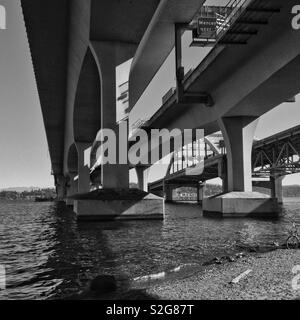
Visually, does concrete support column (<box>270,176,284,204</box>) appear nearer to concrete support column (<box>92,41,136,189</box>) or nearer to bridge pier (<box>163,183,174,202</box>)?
bridge pier (<box>163,183,174,202</box>)

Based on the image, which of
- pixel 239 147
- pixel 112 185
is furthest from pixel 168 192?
pixel 112 185

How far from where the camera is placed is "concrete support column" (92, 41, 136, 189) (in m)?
31.4

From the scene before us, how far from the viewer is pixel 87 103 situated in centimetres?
4688

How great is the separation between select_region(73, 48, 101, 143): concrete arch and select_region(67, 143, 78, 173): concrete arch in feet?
30.1

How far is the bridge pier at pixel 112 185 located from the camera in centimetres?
2992

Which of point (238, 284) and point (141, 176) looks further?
point (141, 176)

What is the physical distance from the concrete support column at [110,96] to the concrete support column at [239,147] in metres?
11.7

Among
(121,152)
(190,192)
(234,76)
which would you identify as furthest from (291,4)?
(190,192)

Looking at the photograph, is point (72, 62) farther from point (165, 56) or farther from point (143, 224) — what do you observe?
point (143, 224)

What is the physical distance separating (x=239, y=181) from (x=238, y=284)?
29034 millimetres

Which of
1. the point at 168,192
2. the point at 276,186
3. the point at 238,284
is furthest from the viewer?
the point at 168,192

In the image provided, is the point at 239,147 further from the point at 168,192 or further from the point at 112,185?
the point at 168,192

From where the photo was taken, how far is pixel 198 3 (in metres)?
27.7

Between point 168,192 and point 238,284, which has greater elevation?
point 168,192
